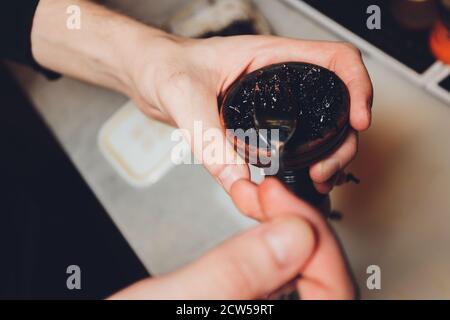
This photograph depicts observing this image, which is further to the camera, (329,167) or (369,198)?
(369,198)

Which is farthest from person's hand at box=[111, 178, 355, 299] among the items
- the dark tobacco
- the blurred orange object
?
the blurred orange object

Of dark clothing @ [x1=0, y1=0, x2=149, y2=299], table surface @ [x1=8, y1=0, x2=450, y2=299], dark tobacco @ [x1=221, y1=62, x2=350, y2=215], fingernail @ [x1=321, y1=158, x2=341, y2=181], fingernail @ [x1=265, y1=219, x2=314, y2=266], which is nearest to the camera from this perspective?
fingernail @ [x1=265, y1=219, x2=314, y2=266]

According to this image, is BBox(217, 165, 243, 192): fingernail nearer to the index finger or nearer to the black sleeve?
the index finger

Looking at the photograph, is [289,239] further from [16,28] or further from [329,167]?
[16,28]

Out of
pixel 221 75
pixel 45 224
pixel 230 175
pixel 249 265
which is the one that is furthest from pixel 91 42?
pixel 45 224
